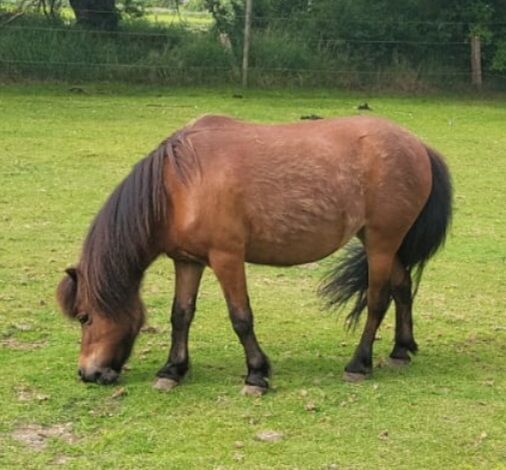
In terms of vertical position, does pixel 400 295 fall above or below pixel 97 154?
above

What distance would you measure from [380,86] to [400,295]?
1472cm

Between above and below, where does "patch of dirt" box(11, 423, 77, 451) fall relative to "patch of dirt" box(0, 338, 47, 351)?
above

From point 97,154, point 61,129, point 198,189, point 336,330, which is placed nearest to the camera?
point 198,189

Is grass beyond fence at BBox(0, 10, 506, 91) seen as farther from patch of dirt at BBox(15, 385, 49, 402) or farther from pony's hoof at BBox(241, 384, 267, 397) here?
pony's hoof at BBox(241, 384, 267, 397)

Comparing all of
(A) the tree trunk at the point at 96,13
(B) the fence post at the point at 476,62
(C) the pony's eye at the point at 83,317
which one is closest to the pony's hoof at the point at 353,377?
(C) the pony's eye at the point at 83,317

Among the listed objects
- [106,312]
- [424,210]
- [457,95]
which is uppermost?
[424,210]

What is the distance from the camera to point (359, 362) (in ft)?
17.5

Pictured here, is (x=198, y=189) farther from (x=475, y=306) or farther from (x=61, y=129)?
(x=61, y=129)

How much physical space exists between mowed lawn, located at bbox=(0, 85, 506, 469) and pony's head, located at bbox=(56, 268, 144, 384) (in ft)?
0.36

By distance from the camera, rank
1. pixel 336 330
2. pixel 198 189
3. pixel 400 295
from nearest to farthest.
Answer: pixel 198 189 → pixel 400 295 → pixel 336 330

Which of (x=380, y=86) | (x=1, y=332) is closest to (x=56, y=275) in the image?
(x=1, y=332)

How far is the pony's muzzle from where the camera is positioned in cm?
504

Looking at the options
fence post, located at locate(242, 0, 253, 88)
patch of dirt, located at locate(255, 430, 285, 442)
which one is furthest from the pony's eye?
fence post, located at locate(242, 0, 253, 88)

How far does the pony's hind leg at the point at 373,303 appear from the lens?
17.5ft
